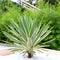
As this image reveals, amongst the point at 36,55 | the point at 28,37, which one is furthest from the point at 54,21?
the point at 28,37

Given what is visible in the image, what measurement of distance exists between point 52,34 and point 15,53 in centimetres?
220

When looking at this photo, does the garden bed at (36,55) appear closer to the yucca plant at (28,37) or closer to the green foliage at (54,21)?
the yucca plant at (28,37)

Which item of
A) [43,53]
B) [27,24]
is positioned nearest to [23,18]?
[27,24]

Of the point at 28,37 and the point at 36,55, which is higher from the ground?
the point at 28,37

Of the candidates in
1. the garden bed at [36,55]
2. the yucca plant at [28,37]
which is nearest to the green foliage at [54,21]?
the garden bed at [36,55]

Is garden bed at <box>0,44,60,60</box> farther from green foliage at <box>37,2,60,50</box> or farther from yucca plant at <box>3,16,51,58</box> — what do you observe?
green foliage at <box>37,2,60,50</box>

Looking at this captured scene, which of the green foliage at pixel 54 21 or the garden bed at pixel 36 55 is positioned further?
the green foliage at pixel 54 21

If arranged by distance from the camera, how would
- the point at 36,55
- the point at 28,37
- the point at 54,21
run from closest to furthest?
the point at 28,37
the point at 36,55
the point at 54,21

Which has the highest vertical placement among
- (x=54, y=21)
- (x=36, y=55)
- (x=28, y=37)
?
(x=54, y=21)

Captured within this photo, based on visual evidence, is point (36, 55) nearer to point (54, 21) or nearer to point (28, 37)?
point (28, 37)

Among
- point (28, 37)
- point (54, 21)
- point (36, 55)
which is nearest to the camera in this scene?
point (28, 37)

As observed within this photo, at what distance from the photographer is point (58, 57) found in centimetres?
982

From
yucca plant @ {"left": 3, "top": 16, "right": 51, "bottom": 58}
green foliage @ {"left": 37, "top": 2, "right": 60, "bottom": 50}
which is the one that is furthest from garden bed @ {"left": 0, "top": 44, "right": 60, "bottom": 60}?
green foliage @ {"left": 37, "top": 2, "right": 60, "bottom": 50}

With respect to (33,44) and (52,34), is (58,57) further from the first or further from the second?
(52,34)
